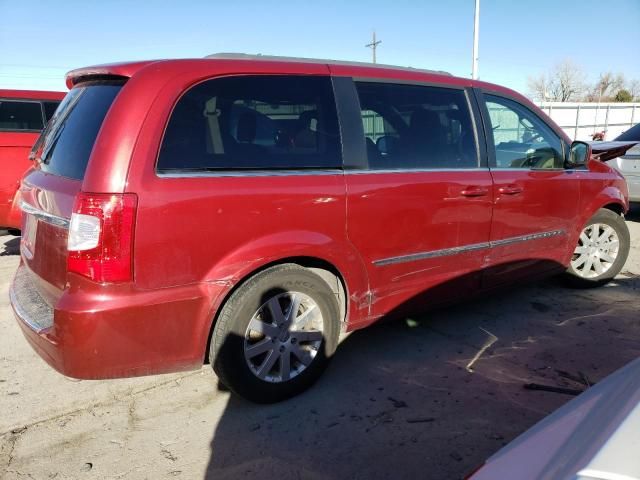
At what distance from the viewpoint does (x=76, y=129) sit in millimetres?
2674

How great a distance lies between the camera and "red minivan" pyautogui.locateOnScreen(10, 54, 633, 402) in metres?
2.35

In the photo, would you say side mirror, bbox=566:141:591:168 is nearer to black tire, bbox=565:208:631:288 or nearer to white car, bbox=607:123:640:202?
black tire, bbox=565:208:631:288

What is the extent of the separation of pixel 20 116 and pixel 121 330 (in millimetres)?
5455

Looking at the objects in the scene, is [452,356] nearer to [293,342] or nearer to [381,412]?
[381,412]

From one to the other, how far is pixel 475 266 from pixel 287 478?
6.94 feet

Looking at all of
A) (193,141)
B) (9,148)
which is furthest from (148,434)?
(9,148)

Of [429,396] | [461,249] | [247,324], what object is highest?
[461,249]

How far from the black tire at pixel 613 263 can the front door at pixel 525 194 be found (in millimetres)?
420

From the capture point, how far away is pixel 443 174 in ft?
11.2

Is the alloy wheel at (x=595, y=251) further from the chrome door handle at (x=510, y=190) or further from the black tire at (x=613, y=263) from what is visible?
the chrome door handle at (x=510, y=190)

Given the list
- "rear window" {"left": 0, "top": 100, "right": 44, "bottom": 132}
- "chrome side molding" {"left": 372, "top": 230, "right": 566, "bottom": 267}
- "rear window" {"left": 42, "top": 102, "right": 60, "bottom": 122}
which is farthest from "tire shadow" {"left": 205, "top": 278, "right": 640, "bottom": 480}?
"rear window" {"left": 42, "top": 102, "right": 60, "bottom": 122}

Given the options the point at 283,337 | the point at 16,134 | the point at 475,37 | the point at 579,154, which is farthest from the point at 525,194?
the point at 475,37

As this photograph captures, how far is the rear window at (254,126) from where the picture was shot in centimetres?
249

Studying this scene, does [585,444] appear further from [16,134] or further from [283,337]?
[16,134]
